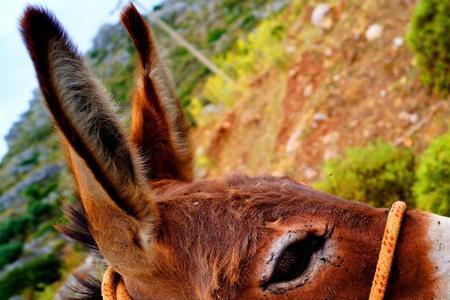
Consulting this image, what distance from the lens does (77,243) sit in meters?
2.40

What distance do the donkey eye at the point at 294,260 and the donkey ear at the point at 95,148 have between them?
53 centimetres

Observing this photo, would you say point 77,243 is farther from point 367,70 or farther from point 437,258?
point 367,70

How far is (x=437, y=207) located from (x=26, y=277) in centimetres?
452

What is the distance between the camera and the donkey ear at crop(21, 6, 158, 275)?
1544 millimetres

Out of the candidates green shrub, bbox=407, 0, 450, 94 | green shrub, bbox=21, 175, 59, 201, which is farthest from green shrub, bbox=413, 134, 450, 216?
green shrub, bbox=21, 175, 59, 201

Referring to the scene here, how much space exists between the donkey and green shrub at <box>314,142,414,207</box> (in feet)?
11.9

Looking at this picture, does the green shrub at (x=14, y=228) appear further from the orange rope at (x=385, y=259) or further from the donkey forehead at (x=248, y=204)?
the orange rope at (x=385, y=259)

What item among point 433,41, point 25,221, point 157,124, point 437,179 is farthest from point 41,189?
point 157,124

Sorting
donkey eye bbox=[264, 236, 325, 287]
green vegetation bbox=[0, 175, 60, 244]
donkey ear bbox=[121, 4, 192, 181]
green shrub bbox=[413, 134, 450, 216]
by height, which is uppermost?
donkey ear bbox=[121, 4, 192, 181]

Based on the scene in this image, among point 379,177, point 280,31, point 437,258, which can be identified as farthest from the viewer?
point 280,31

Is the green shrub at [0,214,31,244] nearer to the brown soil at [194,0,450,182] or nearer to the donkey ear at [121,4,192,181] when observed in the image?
the brown soil at [194,0,450,182]

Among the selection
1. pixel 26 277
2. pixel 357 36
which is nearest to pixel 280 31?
pixel 357 36

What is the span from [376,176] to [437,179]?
122cm

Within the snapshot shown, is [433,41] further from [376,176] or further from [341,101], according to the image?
[341,101]
